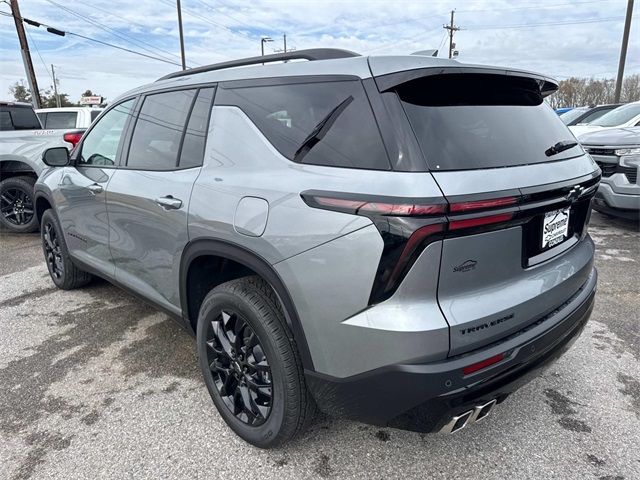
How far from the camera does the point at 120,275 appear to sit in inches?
128

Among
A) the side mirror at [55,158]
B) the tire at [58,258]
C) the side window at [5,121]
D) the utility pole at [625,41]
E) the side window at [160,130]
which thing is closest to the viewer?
the side window at [160,130]

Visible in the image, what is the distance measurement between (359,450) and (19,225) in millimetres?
6766

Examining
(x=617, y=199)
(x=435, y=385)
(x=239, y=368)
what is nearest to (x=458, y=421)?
(x=435, y=385)

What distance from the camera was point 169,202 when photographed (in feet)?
8.20

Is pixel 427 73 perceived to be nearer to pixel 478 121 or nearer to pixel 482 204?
pixel 478 121

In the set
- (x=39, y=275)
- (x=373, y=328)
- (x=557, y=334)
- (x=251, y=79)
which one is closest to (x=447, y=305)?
(x=373, y=328)

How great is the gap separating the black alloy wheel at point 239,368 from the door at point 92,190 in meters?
1.43

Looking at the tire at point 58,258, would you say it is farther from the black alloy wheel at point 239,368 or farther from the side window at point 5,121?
the side window at point 5,121

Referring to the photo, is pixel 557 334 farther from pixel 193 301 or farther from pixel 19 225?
pixel 19 225

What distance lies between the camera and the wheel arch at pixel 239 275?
1.87 m

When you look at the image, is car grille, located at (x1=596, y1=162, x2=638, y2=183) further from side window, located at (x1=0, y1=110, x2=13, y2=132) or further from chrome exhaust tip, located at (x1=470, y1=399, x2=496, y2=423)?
side window, located at (x1=0, y1=110, x2=13, y2=132)

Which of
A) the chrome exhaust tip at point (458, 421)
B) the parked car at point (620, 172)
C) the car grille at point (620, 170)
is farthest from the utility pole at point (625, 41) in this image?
the chrome exhaust tip at point (458, 421)

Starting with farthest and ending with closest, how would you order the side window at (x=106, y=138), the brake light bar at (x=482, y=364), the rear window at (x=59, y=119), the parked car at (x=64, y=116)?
the rear window at (x=59, y=119), the parked car at (x=64, y=116), the side window at (x=106, y=138), the brake light bar at (x=482, y=364)

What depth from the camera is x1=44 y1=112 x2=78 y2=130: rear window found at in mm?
9594
